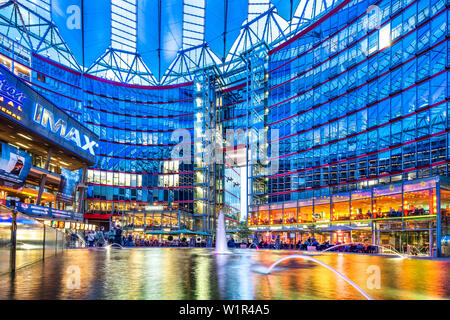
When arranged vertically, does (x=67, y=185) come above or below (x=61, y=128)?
below

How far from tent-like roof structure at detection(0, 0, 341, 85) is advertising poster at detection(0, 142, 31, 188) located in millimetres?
39413

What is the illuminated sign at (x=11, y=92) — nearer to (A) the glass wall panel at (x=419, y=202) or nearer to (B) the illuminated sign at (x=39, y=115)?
(B) the illuminated sign at (x=39, y=115)

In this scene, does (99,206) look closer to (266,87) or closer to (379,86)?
(266,87)

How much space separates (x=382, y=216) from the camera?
132ft

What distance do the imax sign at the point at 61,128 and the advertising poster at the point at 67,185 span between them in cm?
368

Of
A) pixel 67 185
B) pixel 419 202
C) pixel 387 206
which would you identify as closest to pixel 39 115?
pixel 67 185

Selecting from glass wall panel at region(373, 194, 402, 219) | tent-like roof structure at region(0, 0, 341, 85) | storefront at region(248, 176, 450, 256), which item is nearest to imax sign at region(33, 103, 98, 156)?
storefront at region(248, 176, 450, 256)

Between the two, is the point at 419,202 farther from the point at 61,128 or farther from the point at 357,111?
the point at 61,128

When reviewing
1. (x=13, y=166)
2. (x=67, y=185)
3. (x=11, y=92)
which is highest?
(x=11, y=92)

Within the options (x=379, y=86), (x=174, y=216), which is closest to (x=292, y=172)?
(x=379, y=86)

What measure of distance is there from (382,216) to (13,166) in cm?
3814

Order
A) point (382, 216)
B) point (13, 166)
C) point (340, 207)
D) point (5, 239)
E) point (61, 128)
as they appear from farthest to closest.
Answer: point (340, 207) < point (382, 216) < point (61, 128) < point (13, 166) < point (5, 239)

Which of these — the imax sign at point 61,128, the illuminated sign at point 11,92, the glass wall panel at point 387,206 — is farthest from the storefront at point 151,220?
the illuminated sign at point 11,92

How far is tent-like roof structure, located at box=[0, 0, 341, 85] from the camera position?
2741 inches
